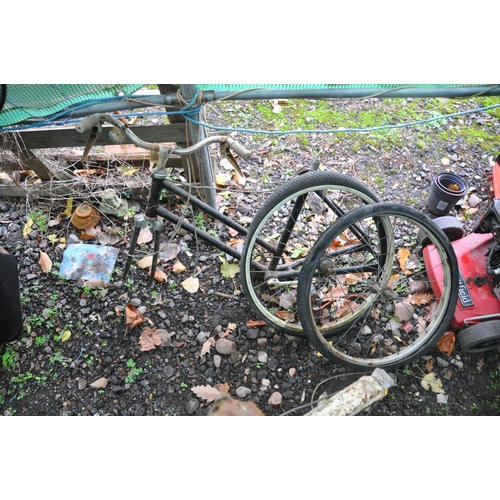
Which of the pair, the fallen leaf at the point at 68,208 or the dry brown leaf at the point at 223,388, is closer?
the dry brown leaf at the point at 223,388

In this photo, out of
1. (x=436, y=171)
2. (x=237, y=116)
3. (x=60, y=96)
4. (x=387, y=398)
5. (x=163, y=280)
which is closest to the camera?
(x=60, y=96)

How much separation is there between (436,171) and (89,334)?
356 cm

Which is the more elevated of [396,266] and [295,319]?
[396,266]

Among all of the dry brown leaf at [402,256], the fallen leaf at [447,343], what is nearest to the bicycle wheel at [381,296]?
the dry brown leaf at [402,256]

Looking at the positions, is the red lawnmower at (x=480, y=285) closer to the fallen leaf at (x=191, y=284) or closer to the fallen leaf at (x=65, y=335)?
the fallen leaf at (x=191, y=284)

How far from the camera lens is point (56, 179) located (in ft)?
11.5

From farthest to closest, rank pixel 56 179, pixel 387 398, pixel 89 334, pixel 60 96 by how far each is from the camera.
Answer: pixel 56 179 → pixel 89 334 → pixel 387 398 → pixel 60 96

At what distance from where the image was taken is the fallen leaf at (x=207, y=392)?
2.77m

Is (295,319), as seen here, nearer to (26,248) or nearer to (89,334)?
(89,334)

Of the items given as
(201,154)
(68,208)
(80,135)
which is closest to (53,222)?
(68,208)

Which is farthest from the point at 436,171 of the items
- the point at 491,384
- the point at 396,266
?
the point at 491,384

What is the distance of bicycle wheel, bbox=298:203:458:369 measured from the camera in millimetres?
2492

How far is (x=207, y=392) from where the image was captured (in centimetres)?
279

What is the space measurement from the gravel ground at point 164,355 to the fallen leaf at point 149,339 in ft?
0.08
